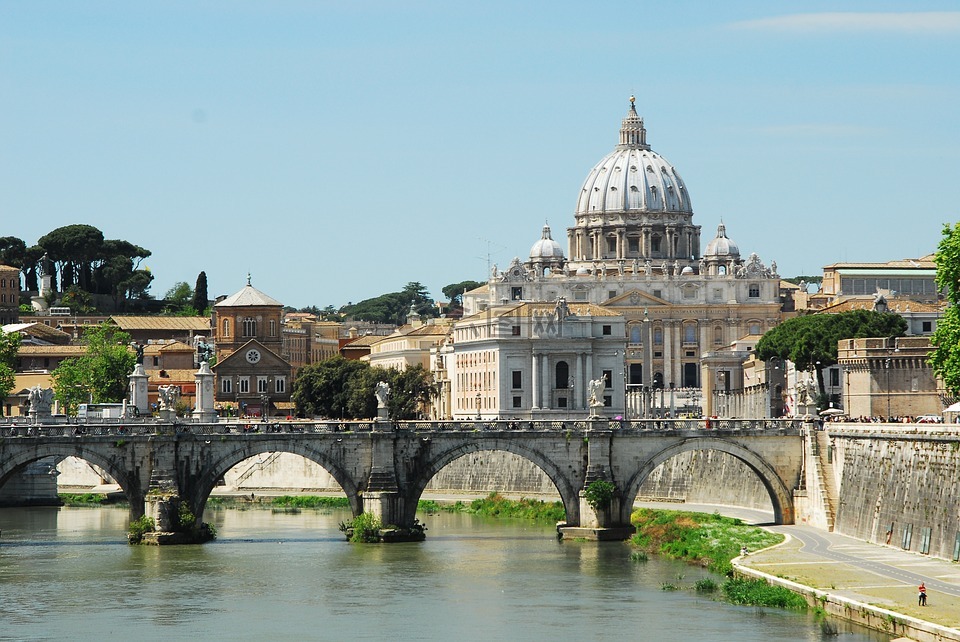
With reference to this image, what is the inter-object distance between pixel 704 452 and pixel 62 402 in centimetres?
4508

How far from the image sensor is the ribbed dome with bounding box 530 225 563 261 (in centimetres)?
19212

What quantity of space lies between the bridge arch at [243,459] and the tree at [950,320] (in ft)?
62.7

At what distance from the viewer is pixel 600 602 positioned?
54.5 m

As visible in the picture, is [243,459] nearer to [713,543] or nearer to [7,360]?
[713,543]

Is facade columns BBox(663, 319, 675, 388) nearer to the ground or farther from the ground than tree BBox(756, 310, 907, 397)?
farther from the ground

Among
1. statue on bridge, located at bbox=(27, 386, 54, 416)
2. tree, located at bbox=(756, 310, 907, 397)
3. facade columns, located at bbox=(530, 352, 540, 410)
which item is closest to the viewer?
statue on bridge, located at bbox=(27, 386, 54, 416)

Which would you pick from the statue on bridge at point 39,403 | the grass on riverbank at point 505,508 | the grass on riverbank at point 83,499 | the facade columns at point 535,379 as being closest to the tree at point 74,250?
the facade columns at point 535,379

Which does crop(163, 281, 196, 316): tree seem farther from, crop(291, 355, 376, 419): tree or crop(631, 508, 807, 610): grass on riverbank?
crop(631, 508, 807, 610): grass on riverbank

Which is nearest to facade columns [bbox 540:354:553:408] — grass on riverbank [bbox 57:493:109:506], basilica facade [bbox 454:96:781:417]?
basilica facade [bbox 454:96:781:417]

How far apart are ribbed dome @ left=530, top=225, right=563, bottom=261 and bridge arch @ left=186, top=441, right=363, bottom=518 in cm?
12392

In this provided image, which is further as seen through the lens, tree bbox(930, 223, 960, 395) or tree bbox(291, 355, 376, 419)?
tree bbox(291, 355, 376, 419)

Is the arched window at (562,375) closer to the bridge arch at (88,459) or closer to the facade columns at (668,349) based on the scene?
the facade columns at (668,349)

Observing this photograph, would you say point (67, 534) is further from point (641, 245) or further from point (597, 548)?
point (641, 245)

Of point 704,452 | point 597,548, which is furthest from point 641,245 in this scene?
point 597,548
